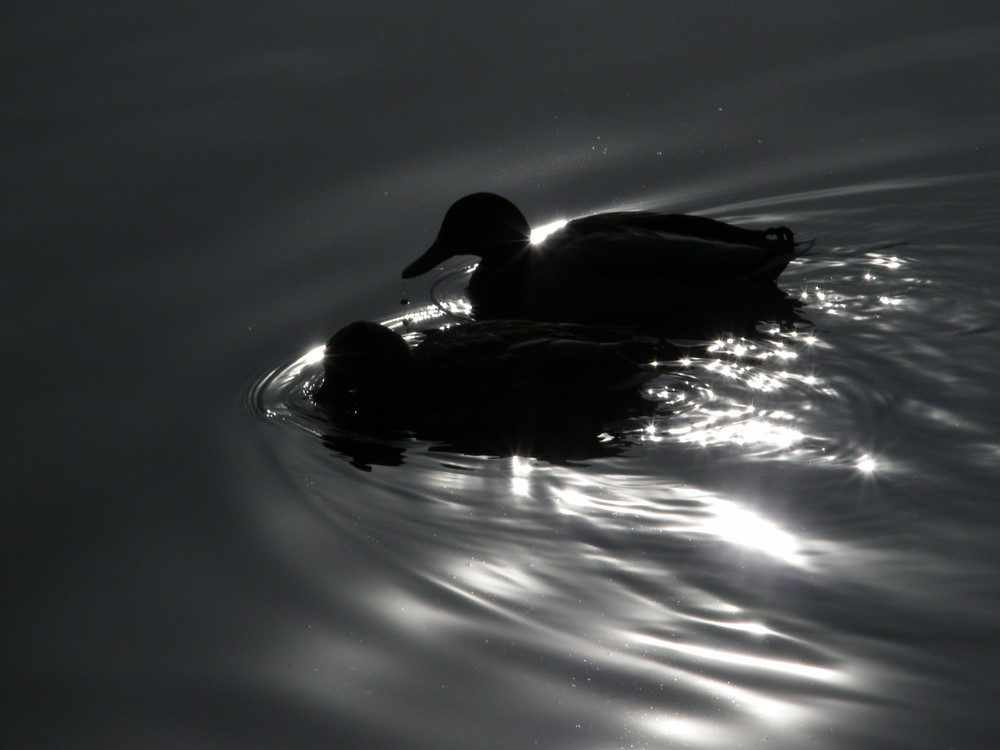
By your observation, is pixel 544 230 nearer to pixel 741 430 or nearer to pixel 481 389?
pixel 481 389

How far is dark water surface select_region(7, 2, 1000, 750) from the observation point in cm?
456

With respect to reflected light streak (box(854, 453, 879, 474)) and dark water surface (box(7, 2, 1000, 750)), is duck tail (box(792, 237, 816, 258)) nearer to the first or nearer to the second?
dark water surface (box(7, 2, 1000, 750))

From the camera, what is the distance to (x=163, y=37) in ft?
35.8

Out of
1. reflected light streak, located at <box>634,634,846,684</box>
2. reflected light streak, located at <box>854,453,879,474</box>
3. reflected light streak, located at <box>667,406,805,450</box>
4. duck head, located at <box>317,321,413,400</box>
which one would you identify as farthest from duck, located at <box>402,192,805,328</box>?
reflected light streak, located at <box>634,634,846,684</box>

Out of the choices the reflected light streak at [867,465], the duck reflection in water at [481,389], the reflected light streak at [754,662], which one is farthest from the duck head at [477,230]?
the reflected light streak at [754,662]

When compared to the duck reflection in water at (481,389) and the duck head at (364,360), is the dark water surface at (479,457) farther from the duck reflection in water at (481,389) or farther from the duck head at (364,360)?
the duck head at (364,360)

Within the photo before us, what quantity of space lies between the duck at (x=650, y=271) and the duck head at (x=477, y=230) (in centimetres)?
31

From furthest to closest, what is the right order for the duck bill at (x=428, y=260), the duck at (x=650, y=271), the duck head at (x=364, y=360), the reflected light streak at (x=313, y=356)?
the duck bill at (x=428, y=260) → the duck at (x=650, y=271) → the reflected light streak at (x=313, y=356) → the duck head at (x=364, y=360)

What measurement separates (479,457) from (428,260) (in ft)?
7.39

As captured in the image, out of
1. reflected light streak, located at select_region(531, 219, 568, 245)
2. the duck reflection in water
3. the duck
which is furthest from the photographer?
reflected light streak, located at select_region(531, 219, 568, 245)

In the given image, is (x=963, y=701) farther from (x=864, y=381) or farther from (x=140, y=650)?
(x=140, y=650)

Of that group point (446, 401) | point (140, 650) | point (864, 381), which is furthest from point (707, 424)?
point (140, 650)

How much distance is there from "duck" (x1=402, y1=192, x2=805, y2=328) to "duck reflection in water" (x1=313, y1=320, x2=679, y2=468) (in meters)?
0.85

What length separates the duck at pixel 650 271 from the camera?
24.9 ft
